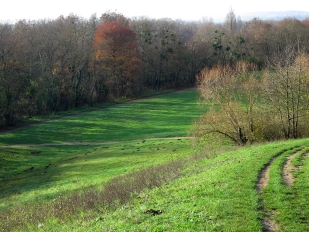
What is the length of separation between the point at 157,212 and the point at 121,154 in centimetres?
2052

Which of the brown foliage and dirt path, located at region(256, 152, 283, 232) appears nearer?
dirt path, located at region(256, 152, 283, 232)

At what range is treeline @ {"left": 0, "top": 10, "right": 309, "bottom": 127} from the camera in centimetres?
5328

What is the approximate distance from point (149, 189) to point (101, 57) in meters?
55.9

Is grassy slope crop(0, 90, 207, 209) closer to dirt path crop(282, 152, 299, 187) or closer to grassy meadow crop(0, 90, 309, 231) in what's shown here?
grassy meadow crop(0, 90, 309, 231)

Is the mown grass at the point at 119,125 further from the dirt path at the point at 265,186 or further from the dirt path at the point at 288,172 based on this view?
the dirt path at the point at 265,186

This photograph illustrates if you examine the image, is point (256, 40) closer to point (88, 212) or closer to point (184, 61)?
point (184, 61)

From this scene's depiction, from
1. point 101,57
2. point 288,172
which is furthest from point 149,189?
point 101,57

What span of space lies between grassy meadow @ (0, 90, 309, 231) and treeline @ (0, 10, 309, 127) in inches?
706

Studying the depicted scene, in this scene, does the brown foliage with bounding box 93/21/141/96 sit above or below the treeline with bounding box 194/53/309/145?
above

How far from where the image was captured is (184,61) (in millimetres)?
81438

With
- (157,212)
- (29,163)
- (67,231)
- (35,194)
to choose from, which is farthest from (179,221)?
(29,163)

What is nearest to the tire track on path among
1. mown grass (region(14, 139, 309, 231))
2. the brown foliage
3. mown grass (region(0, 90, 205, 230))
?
mown grass (region(14, 139, 309, 231))

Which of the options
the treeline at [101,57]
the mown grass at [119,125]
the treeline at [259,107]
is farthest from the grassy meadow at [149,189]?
the treeline at [101,57]

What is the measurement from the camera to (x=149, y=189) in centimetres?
1497
